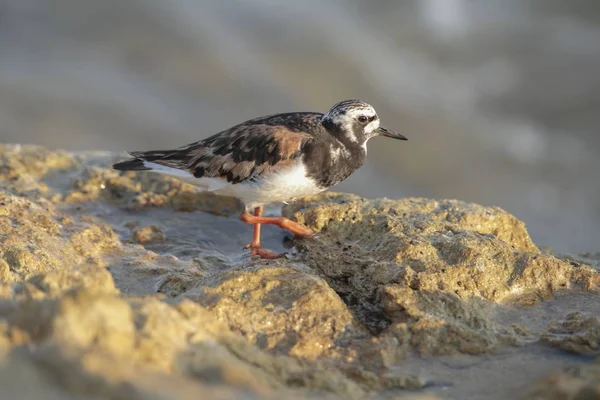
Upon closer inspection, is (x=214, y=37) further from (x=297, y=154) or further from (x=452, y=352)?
(x=452, y=352)

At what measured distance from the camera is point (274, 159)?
5.15 meters

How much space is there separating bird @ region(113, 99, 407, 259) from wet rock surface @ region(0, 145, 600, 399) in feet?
0.74

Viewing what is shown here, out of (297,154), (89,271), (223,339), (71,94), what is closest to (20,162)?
(297,154)

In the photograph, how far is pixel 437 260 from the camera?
4.09m

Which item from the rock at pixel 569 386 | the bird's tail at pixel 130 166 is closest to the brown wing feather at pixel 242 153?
the bird's tail at pixel 130 166

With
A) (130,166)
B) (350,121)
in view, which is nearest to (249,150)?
(350,121)

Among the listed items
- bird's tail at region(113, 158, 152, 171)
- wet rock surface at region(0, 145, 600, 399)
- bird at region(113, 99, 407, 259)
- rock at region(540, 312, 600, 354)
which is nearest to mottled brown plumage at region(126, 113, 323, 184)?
bird at region(113, 99, 407, 259)

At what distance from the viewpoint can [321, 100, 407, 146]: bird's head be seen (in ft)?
18.0

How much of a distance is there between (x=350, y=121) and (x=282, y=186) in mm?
848

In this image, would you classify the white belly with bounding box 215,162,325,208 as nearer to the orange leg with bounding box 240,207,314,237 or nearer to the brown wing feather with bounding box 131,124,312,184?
the brown wing feather with bounding box 131,124,312,184

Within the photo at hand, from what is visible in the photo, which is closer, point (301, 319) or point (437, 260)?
point (301, 319)

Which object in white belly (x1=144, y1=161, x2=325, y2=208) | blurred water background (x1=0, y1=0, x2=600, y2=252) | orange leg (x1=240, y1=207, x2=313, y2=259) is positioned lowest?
orange leg (x1=240, y1=207, x2=313, y2=259)

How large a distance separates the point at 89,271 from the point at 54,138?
28.2ft

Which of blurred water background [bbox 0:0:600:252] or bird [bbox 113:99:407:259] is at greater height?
blurred water background [bbox 0:0:600:252]
